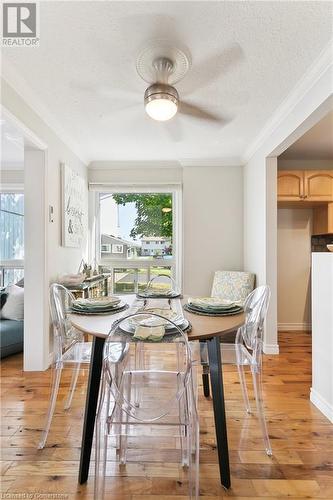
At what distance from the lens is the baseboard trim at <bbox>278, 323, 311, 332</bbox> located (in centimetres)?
403

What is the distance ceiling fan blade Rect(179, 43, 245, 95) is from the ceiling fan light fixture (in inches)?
9.4

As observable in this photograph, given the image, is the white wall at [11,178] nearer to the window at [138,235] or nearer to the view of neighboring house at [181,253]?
the view of neighboring house at [181,253]

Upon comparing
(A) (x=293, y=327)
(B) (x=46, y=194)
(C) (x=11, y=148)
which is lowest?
(A) (x=293, y=327)

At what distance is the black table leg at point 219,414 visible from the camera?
1.45 m

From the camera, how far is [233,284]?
362 cm

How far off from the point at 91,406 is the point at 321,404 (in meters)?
1.68

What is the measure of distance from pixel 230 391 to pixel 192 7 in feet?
8.61

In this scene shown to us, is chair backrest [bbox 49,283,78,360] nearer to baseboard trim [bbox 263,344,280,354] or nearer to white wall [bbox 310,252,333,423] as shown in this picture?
white wall [bbox 310,252,333,423]

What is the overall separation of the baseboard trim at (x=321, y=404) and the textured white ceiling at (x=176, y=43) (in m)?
2.34

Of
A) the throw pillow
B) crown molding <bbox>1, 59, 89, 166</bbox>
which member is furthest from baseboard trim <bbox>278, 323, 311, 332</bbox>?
crown molding <bbox>1, 59, 89, 166</bbox>

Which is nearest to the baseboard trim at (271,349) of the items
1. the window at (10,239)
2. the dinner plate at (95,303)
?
the dinner plate at (95,303)

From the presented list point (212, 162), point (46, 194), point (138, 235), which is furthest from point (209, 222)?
point (46, 194)

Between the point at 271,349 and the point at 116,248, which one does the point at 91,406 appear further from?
the point at 116,248

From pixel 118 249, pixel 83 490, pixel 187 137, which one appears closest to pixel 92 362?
pixel 83 490
